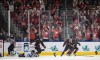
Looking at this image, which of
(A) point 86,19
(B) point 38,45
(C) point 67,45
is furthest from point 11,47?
(A) point 86,19

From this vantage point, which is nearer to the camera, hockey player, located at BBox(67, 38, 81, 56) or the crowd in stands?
hockey player, located at BBox(67, 38, 81, 56)

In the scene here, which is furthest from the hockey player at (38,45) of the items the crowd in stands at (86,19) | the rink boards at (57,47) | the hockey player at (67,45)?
the crowd in stands at (86,19)

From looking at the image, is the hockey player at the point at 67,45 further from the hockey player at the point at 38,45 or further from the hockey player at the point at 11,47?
the hockey player at the point at 11,47

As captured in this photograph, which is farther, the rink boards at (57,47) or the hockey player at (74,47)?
the hockey player at (74,47)

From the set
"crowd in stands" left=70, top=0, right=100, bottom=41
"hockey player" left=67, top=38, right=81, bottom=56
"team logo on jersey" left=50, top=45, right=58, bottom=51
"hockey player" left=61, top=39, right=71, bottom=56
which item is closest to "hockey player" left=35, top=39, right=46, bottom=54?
"team logo on jersey" left=50, top=45, right=58, bottom=51

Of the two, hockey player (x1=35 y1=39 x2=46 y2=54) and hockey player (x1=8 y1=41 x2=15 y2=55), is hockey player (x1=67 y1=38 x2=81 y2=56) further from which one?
hockey player (x1=8 y1=41 x2=15 y2=55)

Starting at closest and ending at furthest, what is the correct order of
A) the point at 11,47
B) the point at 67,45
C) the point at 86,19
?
the point at 11,47, the point at 67,45, the point at 86,19

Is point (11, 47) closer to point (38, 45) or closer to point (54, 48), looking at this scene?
point (38, 45)

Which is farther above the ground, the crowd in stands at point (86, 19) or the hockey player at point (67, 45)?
the crowd in stands at point (86, 19)

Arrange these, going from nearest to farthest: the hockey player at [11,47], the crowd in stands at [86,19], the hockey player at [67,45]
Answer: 1. the hockey player at [11,47]
2. the hockey player at [67,45]
3. the crowd in stands at [86,19]

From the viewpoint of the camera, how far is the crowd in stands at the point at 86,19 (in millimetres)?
10945

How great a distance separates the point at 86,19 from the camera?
36.6ft

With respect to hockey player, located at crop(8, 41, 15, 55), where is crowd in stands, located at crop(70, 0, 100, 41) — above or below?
above

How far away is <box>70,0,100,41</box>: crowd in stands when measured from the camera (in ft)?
35.9
